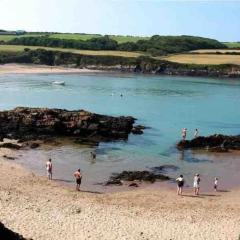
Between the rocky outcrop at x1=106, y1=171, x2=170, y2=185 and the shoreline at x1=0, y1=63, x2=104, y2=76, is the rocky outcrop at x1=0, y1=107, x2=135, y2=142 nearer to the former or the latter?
the rocky outcrop at x1=106, y1=171, x2=170, y2=185

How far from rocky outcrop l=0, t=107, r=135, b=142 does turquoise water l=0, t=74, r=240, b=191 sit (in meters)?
2.00

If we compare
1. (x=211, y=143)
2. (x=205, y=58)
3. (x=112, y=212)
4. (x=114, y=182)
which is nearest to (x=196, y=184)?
(x=114, y=182)

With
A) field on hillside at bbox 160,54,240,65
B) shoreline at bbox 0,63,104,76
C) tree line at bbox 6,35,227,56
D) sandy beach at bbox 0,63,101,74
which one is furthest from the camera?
tree line at bbox 6,35,227,56

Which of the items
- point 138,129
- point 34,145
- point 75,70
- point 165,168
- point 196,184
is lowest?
point 165,168

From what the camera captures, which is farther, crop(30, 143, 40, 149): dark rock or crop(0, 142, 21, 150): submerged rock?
crop(30, 143, 40, 149): dark rock

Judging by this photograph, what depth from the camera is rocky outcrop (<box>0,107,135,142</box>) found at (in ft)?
147

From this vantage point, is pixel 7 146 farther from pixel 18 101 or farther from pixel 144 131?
pixel 18 101

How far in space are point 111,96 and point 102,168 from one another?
4658 centimetres

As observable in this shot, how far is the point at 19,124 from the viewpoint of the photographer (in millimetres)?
46000

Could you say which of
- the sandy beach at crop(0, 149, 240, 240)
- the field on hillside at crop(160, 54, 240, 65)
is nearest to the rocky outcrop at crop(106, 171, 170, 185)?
the sandy beach at crop(0, 149, 240, 240)

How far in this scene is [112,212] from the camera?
81.5 feet

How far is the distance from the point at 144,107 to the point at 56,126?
2626 centimetres

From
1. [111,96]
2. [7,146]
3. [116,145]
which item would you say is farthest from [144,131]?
[111,96]

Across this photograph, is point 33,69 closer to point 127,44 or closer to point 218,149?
point 127,44
